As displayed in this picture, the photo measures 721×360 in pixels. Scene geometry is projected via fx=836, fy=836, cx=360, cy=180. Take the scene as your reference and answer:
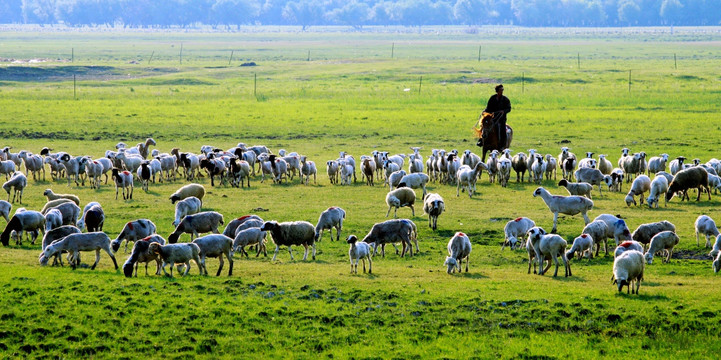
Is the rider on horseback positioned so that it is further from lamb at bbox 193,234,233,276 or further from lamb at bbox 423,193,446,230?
lamb at bbox 193,234,233,276

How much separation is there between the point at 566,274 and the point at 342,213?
6.26 meters

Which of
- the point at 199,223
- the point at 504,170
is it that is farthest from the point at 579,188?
the point at 199,223

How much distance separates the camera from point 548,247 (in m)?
16.7

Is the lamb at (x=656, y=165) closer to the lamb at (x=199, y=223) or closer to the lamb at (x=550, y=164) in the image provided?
the lamb at (x=550, y=164)

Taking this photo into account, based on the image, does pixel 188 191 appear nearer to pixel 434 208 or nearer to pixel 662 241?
pixel 434 208

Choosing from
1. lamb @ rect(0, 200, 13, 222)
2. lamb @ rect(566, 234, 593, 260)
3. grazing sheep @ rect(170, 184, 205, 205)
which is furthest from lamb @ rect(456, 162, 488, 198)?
lamb @ rect(0, 200, 13, 222)

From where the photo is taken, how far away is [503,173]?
29.4 metres

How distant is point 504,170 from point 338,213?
10266mm

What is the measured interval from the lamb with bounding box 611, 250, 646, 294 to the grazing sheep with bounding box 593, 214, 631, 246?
12.1 ft

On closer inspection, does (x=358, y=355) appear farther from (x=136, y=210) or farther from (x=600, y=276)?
(x=136, y=210)

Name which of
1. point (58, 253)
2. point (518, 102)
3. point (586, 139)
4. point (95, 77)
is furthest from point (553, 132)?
point (95, 77)

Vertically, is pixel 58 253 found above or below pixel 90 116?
below

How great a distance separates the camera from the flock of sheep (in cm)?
1691

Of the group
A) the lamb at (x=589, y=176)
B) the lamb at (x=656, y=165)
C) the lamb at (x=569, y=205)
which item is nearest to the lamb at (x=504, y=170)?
the lamb at (x=589, y=176)
